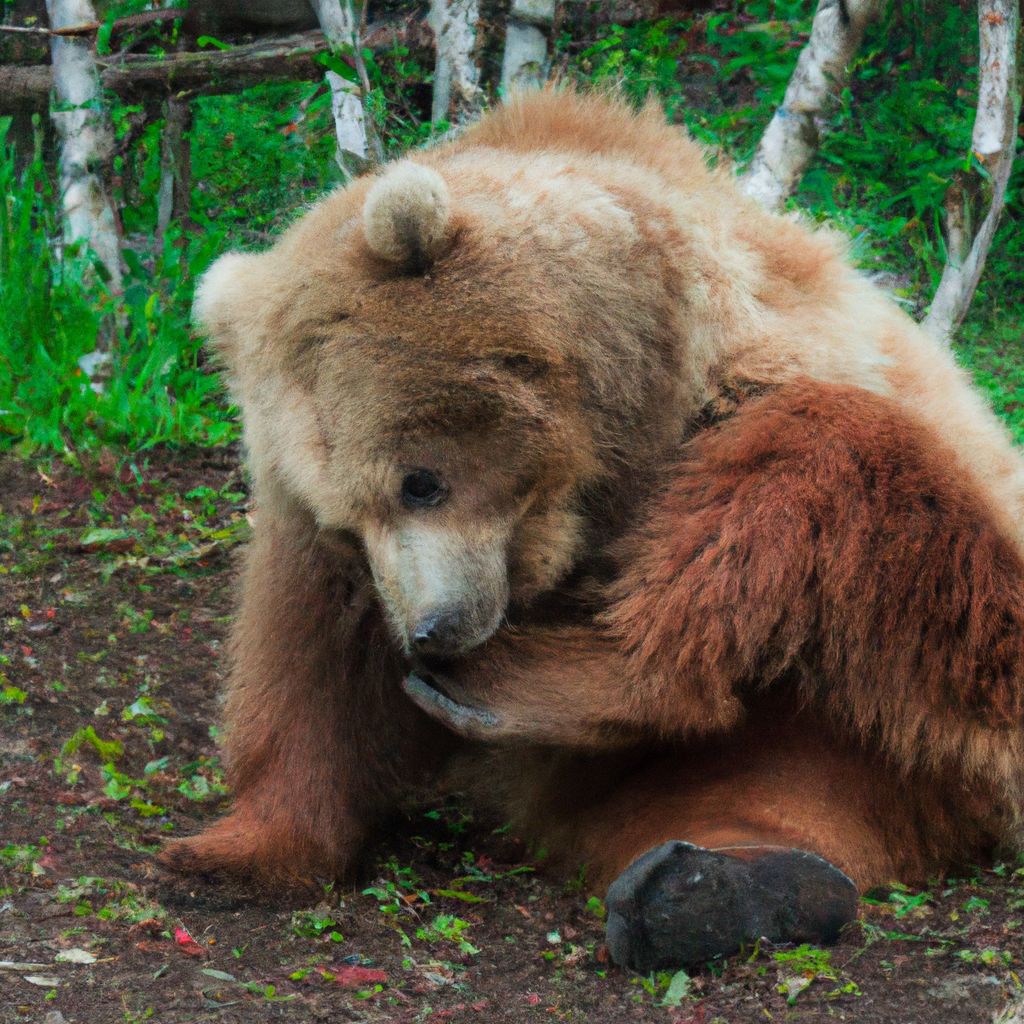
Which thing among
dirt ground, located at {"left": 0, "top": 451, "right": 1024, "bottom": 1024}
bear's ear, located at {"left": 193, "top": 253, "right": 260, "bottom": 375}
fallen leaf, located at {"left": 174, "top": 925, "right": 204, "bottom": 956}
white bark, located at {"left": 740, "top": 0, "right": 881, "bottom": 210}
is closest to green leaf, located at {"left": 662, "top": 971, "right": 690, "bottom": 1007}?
dirt ground, located at {"left": 0, "top": 451, "right": 1024, "bottom": 1024}

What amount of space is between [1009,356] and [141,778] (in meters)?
4.68

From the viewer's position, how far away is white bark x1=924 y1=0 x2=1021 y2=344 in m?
5.77

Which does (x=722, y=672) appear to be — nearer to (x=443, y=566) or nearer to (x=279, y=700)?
(x=443, y=566)

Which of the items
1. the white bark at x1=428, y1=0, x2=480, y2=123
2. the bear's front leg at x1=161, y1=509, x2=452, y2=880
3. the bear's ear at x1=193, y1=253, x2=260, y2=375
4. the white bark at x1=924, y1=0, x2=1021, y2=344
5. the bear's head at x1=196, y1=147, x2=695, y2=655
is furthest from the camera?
the white bark at x1=924, y1=0, x2=1021, y2=344

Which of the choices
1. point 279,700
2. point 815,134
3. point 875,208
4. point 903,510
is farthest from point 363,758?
point 875,208

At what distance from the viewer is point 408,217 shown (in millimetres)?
2850

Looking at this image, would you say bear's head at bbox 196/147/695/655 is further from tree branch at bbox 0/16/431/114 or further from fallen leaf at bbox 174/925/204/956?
tree branch at bbox 0/16/431/114

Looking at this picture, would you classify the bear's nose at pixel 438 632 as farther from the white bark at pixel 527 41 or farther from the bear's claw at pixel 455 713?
the white bark at pixel 527 41

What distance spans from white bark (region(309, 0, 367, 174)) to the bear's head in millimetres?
2517

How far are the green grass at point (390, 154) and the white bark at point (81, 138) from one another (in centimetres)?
13

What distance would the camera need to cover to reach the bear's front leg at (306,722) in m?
3.40

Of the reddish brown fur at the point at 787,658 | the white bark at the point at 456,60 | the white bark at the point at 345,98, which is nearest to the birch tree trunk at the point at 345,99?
the white bark at the point at 345,98

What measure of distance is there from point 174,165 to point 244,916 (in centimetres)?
444

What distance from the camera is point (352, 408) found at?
291 centimetres
